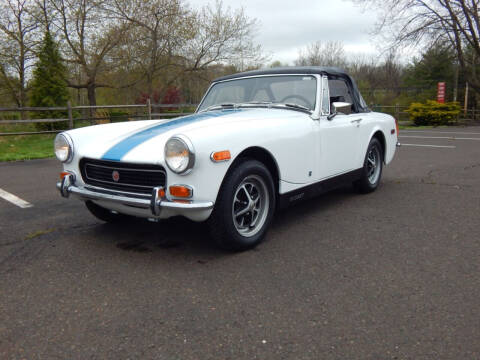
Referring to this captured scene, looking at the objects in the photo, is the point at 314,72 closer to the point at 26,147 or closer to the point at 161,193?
the point at 161,193

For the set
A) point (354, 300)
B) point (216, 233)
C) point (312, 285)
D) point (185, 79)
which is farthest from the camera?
point (185, 79)

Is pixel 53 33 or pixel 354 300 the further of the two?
pixel 53 33

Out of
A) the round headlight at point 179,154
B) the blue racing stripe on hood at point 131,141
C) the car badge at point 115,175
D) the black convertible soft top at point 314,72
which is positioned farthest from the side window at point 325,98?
the car badge at point 115,175

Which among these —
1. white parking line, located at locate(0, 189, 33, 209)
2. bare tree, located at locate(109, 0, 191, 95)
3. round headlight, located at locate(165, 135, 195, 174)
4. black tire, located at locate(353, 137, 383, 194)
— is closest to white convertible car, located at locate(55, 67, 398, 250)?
round headlight, located at locate(165, 135, 195, 174)

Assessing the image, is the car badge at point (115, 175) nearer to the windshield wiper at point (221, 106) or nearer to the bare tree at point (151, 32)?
the windshield wiper at point (221, 106)

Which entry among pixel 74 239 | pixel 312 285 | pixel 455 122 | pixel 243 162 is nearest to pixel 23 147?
pixel 74 239

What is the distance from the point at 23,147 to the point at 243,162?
10116mm

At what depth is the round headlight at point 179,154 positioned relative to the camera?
8.90ft

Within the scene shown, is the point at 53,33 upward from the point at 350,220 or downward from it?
upward

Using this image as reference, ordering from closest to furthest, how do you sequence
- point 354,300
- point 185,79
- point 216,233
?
point 354,300 < point 216,233 < point 185,79

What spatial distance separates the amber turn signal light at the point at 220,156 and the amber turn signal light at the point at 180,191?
0.28 metres

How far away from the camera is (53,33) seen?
63.6 feet

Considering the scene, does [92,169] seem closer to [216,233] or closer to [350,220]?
[216,233]

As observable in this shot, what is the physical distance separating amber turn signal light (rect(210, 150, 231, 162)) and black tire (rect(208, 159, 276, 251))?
0.16 metres
